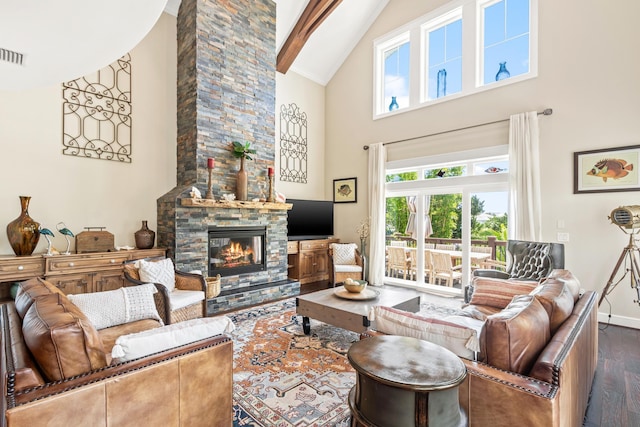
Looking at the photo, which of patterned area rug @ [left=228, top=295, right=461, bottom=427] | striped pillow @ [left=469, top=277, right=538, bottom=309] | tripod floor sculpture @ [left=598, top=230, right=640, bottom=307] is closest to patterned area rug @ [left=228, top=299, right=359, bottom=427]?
patterned area rug @ [left=228, top=295, right=461, bottom=427]

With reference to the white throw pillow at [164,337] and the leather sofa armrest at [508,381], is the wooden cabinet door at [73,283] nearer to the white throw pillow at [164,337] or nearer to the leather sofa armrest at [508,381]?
the white throw pillow at [164,337]

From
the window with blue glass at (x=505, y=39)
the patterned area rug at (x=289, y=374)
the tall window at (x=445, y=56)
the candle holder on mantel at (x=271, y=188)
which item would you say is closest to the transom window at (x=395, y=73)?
the tall window at (x=445, y=56)

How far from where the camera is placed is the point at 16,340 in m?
1.44

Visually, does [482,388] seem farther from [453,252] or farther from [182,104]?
[182,104]

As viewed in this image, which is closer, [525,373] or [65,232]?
[525,373]

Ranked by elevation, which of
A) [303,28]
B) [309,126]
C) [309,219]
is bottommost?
[309,219]

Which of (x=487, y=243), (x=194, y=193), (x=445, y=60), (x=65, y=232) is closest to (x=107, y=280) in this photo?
(x=65, y=232)

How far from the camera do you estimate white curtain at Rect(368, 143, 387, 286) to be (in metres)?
5.96

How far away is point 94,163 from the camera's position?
4.14 m

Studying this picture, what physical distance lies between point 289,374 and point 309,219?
12.8ft

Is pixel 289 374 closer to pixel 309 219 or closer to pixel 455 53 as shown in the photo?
pixel 309 219

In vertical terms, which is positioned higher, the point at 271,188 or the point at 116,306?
the point at 271,188

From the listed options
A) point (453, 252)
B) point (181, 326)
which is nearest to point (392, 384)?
point (181, 326)

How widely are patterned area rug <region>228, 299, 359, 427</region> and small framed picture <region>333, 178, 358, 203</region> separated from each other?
3296 millimetres
